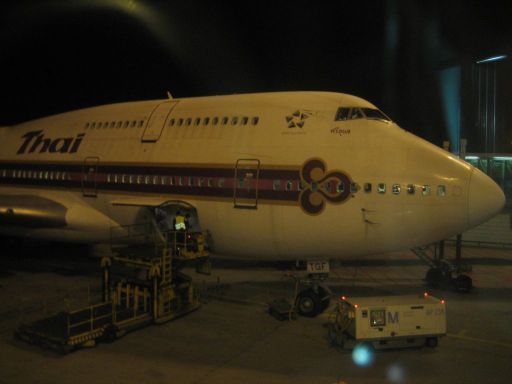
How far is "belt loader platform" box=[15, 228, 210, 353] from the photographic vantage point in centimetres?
1080

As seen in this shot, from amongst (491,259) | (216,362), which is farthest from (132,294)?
(491,259)

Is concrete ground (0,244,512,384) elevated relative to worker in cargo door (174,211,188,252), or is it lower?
lower

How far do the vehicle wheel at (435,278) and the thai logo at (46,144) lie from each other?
490 inches

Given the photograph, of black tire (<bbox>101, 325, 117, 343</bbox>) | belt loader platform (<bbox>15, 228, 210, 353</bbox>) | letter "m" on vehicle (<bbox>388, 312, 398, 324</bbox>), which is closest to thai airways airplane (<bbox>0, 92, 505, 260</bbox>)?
belt loader platform (<bbox>15, 228, 210, 353</bbox>)

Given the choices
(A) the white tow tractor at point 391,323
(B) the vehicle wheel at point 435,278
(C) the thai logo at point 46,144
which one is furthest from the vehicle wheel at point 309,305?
(C) the thai logo at point 46,144

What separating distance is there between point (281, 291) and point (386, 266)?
6.69 m

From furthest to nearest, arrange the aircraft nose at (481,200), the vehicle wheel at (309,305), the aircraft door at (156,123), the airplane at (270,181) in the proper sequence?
1. the aircraft door at (156,123)
2. the vehicle wheel at (309,305)
3. the airplane at (270,181)
4. the aircraft nose at (481,200)

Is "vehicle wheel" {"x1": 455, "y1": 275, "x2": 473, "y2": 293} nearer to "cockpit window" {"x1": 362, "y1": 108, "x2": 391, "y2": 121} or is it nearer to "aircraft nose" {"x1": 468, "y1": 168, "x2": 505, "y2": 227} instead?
"aircraft nose" {"x1": 468, "y1": 168, "x2": 505, "y2": 227}

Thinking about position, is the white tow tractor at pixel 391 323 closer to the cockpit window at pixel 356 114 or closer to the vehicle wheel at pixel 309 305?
the vehicle wheel at pixel 309 305

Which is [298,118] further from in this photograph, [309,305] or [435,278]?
[435,278]

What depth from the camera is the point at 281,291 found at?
623 inches

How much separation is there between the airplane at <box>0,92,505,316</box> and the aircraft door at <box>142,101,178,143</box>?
0.04 meters

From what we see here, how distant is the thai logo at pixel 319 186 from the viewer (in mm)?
12523

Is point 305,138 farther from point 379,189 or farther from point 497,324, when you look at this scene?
point 497,324
